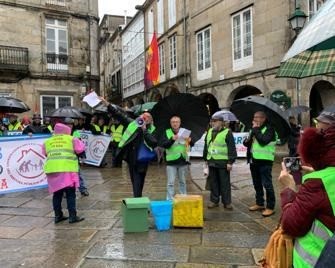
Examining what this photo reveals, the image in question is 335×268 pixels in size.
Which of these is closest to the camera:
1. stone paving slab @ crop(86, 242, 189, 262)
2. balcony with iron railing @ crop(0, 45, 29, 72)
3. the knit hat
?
the knit hat

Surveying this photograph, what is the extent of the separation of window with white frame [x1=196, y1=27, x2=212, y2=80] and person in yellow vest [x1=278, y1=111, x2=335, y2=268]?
19821 mm

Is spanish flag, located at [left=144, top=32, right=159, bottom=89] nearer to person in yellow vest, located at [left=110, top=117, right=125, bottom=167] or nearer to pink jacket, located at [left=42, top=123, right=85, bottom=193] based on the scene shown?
person in yellow vest, located at [left=110, top=117, right=125, bottom=167]

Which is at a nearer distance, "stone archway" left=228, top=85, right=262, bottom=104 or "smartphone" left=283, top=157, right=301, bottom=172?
"smartphone" left=283, top=157, right=301, bottom=172

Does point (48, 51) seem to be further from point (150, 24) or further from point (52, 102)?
point (150, 24)

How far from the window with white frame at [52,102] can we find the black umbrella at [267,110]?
18105 millimetres

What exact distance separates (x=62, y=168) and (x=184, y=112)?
7.59ft

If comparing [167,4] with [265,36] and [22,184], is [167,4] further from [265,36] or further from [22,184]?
[22,184]

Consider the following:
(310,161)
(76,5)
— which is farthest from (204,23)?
(310,161)

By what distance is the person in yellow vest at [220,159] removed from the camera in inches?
294

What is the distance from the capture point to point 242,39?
19.2 m

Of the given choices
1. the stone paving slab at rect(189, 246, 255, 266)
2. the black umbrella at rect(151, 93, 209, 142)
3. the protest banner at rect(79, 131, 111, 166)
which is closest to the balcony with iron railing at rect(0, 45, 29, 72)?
the protest banner at rect(79, 131, 111, 166)

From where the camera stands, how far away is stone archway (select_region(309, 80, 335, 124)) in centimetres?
1698

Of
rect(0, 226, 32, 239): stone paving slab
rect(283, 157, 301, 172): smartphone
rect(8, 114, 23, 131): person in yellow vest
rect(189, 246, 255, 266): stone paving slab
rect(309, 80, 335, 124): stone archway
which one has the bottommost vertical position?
rect(189, 246, 255, 266): stone paving slab

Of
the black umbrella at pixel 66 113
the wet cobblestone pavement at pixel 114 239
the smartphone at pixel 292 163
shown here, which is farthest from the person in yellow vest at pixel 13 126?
the smartphone at pixel 292 163
